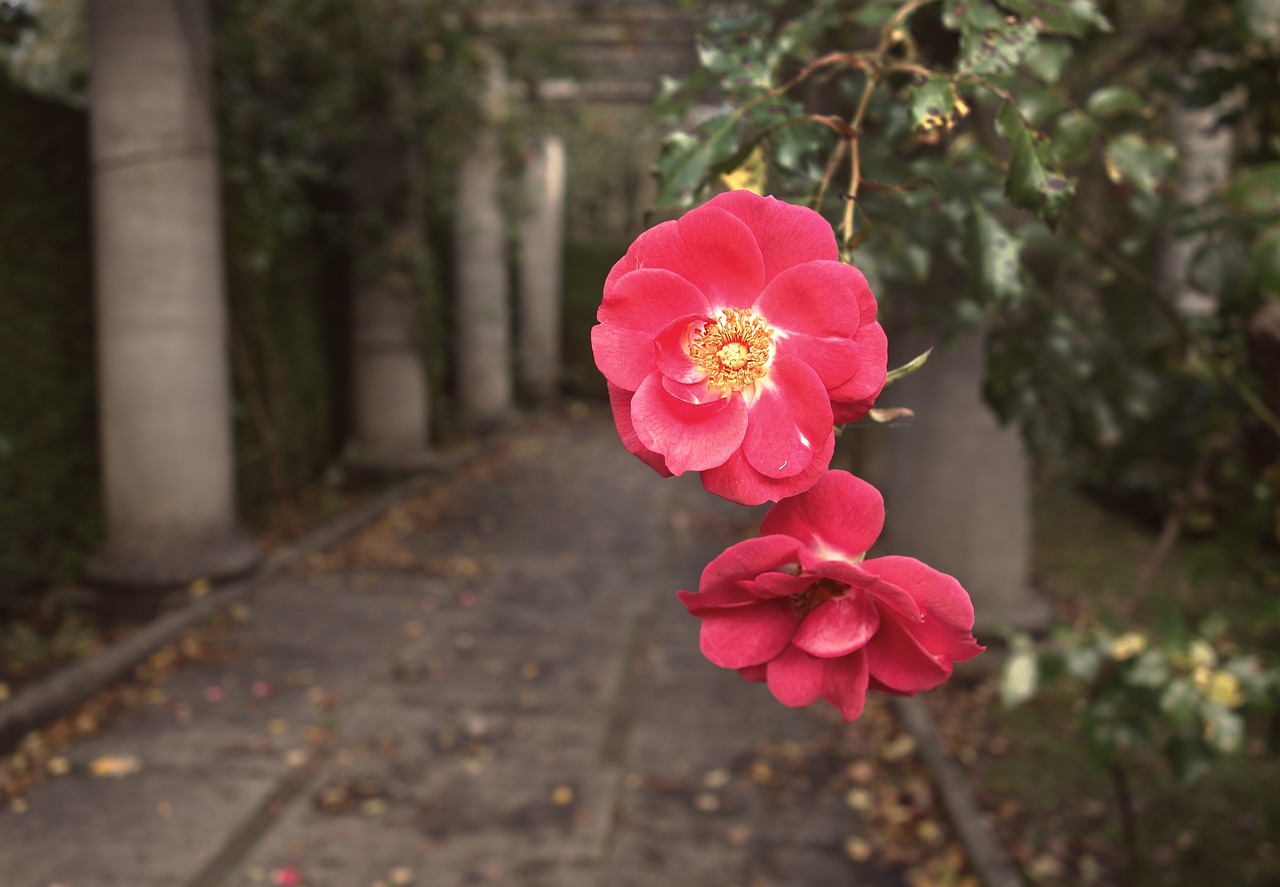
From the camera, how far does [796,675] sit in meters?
0.72

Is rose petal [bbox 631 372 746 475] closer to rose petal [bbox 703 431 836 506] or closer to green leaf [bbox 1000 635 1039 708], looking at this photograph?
rose petal [bbox 703 431 836 506]

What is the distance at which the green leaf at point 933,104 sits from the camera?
923mm

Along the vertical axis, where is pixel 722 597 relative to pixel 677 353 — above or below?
below

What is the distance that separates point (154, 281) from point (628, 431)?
5170mm

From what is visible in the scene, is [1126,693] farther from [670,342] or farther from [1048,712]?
[1048,712]

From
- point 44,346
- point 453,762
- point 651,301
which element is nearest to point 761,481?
point 651,301

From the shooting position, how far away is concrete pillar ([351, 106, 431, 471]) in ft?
28.6

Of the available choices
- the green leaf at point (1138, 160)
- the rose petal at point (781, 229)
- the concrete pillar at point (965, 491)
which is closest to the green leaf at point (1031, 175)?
the rose petal at point (781, 229)

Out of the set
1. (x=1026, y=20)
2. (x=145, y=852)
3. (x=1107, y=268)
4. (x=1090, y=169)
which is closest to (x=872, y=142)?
(x=1107, y=268)

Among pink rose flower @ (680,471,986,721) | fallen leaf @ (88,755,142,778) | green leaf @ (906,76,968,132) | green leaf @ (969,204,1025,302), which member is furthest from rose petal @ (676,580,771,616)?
fallen leaf @ (88,755,142,778)

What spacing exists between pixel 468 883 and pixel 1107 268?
2420 mm

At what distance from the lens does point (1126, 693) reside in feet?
6.25

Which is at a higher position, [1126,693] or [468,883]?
[1126,693]

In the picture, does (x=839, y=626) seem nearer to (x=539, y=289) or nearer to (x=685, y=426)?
(x=685, y=426)
